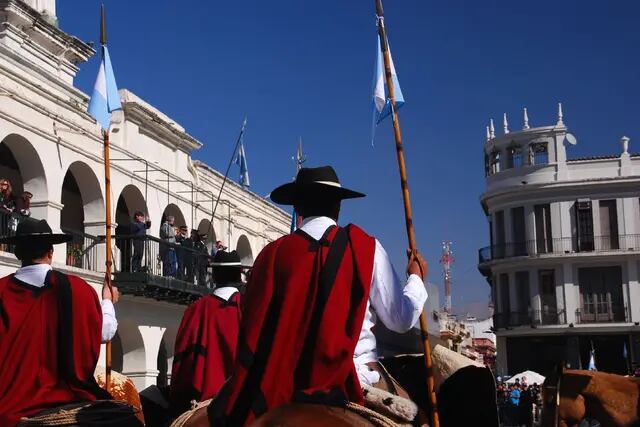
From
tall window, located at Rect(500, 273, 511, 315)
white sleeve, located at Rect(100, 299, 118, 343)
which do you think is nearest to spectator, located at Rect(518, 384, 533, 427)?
tall window, located at Rect(500, 273, 511, 315)

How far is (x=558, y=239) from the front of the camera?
43.7 metres

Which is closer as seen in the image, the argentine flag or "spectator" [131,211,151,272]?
the argentine flag

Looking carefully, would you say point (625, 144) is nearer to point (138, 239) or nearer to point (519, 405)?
point (519, 405)

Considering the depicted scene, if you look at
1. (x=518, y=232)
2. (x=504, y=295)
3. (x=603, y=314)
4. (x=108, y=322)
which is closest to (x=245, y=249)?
(x=504, y=295)

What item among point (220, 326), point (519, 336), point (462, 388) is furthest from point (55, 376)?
point (519, 336)

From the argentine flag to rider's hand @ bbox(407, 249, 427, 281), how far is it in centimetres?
584

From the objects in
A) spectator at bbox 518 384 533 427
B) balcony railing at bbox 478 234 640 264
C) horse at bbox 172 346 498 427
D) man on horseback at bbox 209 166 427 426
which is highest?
balcony railing at bbox 478 234 640 264

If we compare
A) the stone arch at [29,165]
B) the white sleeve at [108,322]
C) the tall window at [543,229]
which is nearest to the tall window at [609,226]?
the tall window at [543,229]

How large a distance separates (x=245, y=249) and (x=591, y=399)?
817 inches

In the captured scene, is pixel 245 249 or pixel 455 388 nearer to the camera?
pixel 455 388

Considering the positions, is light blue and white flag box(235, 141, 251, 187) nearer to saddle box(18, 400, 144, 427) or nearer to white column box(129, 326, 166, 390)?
white column box(129, 326, 166, 390)

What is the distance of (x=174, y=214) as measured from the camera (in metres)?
24.7

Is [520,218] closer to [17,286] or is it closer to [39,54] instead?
[39,54]

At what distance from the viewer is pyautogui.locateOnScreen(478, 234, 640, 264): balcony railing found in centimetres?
4256
